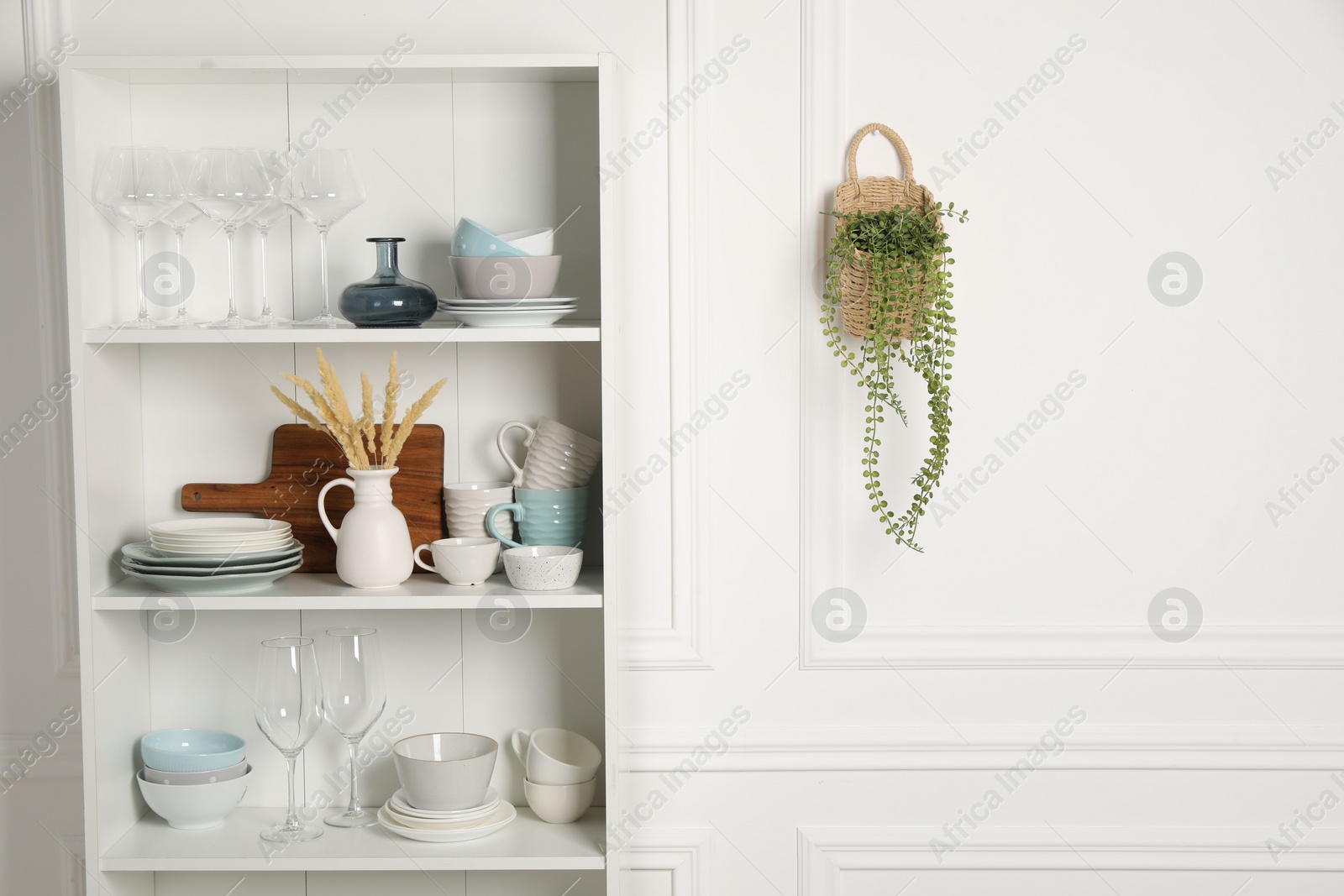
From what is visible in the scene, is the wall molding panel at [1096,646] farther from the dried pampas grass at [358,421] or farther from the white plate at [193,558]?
the white plate at [193,558]

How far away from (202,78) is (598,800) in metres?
1.41

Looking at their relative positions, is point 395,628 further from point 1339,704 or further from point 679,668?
point 1339,704

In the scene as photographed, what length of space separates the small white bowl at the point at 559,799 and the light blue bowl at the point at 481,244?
0.88 meters

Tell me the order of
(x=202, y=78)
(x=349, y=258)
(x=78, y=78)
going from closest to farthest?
(x=78, y=78), (x=202, y=78), (x=349, y=258)

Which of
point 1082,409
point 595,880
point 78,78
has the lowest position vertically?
point 595,880

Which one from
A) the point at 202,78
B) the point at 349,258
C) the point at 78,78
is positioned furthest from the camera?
the point at 349,258

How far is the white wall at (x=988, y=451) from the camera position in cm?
183

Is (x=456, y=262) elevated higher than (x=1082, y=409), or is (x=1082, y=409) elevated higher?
(x=456, y=262)

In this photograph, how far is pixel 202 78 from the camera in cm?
172

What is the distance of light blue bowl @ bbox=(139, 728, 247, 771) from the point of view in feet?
5.65

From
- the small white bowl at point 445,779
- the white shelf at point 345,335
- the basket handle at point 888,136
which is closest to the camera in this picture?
the white shelf at point 345,335

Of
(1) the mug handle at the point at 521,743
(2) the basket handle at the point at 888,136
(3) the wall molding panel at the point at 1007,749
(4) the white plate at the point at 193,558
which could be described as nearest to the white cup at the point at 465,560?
(4) the white plate at the point at 193,558

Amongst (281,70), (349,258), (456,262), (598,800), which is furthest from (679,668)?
(281,70)

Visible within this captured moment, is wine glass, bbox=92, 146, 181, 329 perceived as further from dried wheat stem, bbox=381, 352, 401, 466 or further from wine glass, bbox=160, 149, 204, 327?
dried wheat stem, bbox=381, 352, 401, 466
